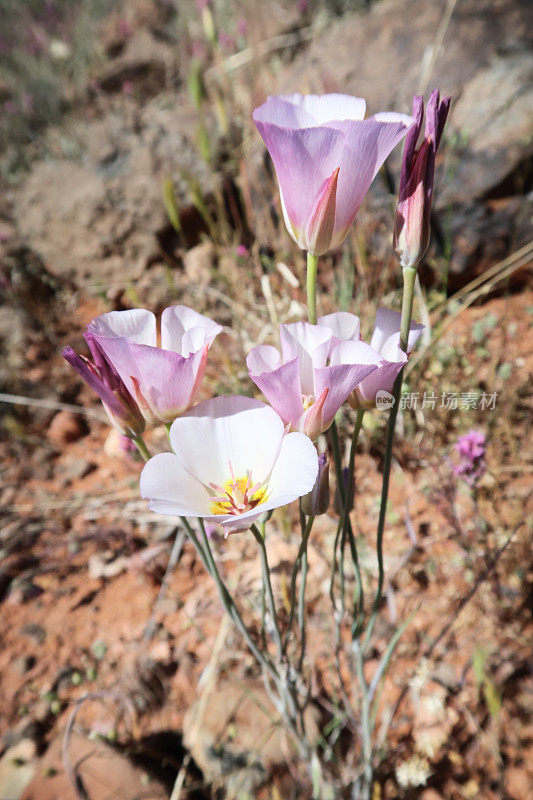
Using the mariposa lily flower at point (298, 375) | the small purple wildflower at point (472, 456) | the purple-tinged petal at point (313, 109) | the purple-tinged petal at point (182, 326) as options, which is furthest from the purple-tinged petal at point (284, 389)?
the small purple wildflower at point (472, 456)

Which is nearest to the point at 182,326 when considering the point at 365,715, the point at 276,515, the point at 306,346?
the point at 306,346

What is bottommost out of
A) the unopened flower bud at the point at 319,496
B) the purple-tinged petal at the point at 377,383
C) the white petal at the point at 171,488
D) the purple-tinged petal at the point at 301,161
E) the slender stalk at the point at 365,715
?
the slender stalk at the point at 365,715

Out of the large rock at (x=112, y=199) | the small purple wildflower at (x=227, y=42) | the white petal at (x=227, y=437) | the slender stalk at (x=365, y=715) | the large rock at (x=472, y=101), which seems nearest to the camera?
the white petal at (x=227, y=437)

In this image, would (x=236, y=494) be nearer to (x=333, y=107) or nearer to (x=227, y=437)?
(x=227, y=437)

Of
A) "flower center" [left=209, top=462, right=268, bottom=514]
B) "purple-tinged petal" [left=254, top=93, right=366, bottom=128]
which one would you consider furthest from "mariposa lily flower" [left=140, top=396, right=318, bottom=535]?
"purple-tinged petal" [left=254, top=93, right=366, bottom=128]

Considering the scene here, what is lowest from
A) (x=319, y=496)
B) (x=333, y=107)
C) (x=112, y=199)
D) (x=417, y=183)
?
(x=319, y=496)

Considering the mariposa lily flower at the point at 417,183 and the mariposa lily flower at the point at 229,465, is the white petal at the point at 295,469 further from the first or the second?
the mariposa lily flower at the point at 417,183

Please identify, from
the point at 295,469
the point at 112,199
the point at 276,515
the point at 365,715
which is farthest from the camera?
the point at 112,199

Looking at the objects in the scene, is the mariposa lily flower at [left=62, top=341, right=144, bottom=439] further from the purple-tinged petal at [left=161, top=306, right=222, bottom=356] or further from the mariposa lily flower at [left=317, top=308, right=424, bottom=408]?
the mariposa lily flower at [left=317, top=308, right=424, bottom=408]
